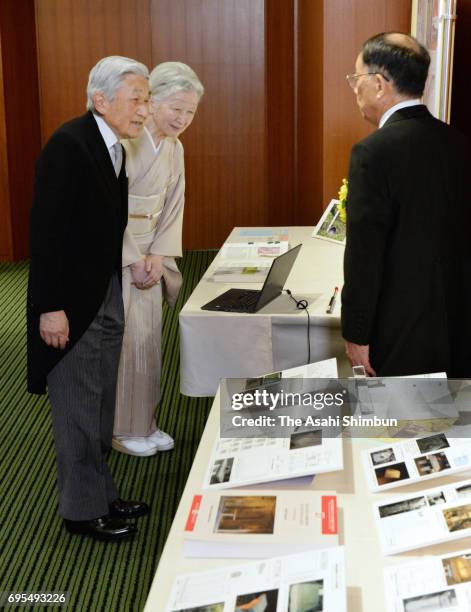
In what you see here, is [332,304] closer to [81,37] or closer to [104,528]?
[104,528]

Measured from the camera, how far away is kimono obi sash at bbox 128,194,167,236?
3.42m

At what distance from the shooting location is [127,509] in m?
3.07

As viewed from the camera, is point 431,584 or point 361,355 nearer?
point 431,584

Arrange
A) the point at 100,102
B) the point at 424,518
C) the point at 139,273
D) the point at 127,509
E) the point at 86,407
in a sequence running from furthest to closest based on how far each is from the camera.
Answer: the point at 139,273
the point at 127,509
the point at 86,407
the point at 100,102
the point at 424,518

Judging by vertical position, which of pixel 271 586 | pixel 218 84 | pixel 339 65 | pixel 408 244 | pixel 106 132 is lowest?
pixel 271 586

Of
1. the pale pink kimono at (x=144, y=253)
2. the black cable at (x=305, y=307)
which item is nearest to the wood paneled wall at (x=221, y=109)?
the pale pink kimono at (x=144, y=253)

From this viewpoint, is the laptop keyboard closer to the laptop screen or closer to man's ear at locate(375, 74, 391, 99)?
the laptop screen

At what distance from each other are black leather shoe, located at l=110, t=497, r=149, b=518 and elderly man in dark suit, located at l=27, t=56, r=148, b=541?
0.36 feet

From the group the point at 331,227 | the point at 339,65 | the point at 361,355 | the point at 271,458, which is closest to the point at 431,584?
the point at 271,458

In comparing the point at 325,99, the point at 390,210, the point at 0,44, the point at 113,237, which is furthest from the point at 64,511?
the point at 0,44

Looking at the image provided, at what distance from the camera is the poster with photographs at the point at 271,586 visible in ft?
4.47

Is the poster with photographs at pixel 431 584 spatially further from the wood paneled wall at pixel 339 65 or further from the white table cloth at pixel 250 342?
the wood paneled wall at pixel 339 65

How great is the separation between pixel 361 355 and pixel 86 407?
90 centimetres

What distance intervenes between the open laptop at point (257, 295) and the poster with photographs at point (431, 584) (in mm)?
1598
